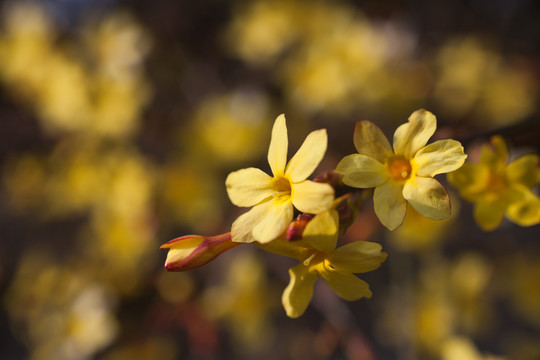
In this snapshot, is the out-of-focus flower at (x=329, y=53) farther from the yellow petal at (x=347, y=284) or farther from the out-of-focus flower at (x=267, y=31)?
the yellow petal at (x=347, y=284)

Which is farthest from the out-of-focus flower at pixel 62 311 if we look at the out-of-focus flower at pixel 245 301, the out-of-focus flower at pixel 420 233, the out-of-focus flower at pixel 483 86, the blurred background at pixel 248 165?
the out-of-focus flower at pixel 483 86

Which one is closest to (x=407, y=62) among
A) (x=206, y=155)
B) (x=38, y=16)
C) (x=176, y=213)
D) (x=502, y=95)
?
(x=502, y=95)

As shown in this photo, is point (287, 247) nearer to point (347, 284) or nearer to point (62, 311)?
point (347, 284)

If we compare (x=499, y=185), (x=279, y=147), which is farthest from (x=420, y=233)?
(x=279, y=147)

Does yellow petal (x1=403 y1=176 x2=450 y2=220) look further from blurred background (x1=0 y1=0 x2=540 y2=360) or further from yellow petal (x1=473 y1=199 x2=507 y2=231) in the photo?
blurred background (x1=0 y1=0 x2=540 y2=360)

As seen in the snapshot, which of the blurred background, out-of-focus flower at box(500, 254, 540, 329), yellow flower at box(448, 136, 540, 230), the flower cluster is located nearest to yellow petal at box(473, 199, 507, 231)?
yellow flower at box(448, 136, 540, 230)

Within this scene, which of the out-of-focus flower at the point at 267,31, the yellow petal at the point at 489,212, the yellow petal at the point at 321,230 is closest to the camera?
the yellow petal at the point at 321,230
